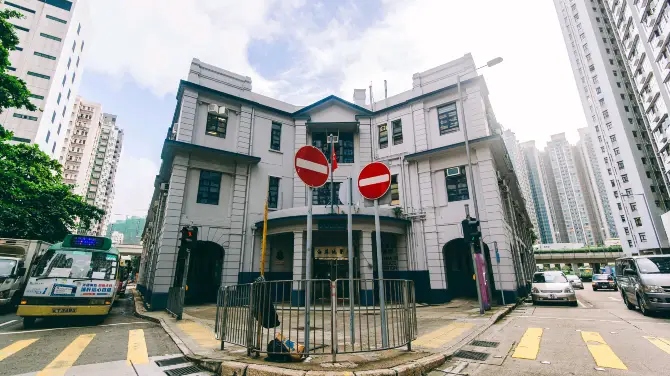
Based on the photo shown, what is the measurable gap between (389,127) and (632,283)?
12.9 m

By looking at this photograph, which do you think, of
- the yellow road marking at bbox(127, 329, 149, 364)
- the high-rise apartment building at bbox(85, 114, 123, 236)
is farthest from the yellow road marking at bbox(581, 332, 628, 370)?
the high-rise apartment building at bbox(85, 114, 123, 236)

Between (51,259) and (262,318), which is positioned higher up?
(51,259)

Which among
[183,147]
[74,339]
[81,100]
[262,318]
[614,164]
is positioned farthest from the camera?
[81,100]

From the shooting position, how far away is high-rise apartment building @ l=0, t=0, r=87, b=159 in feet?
137

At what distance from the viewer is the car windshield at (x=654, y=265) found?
29.8 feet

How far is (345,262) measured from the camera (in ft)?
A: 49.2

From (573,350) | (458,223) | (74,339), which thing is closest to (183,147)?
(74,339)

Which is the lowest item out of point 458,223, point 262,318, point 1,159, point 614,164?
point 262,318

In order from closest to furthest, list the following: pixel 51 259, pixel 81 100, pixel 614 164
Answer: pixel 51 259, pixel 614 164, pixel 81 100

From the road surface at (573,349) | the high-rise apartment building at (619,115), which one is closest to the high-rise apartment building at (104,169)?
the road surface at (573,349)

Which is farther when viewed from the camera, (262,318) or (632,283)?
(632,283)

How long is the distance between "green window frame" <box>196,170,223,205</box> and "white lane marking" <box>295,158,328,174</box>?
39.2 ft

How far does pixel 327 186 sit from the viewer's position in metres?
17.8

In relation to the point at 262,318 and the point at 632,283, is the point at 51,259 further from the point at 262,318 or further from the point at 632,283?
the point at 632,283
